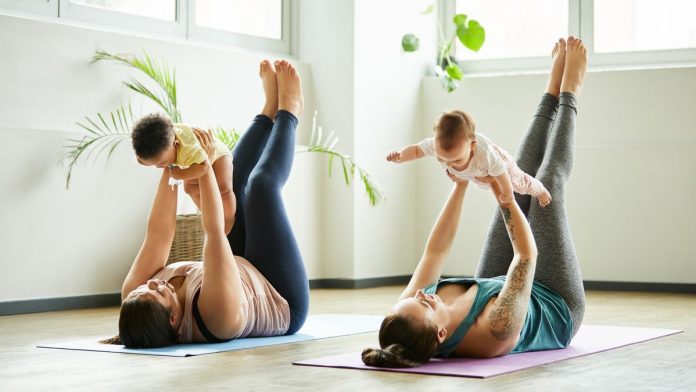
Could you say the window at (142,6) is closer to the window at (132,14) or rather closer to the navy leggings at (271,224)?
the window at (132,14)

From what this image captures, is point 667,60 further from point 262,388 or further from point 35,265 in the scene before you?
point 262,388

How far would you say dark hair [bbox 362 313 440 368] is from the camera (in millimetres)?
2586

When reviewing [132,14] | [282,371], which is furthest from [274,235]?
[132,14]

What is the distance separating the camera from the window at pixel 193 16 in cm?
503

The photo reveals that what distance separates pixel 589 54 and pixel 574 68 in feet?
9.65

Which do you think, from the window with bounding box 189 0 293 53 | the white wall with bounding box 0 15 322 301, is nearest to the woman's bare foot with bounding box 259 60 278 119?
the white wall with bounding box 0 15 322 301

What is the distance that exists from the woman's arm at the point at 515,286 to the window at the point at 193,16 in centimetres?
293

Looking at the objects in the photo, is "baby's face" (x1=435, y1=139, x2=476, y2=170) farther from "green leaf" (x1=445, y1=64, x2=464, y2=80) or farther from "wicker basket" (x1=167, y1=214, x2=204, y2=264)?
"green leaf" (x1=445, y1=64, x2=464, y2=80)

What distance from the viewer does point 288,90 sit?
3.72 metres

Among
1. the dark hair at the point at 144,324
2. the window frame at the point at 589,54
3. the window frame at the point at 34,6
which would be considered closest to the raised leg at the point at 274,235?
the dark hair at the point at 144,324

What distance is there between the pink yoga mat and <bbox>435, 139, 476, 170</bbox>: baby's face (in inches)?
21.7

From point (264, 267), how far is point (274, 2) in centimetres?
329

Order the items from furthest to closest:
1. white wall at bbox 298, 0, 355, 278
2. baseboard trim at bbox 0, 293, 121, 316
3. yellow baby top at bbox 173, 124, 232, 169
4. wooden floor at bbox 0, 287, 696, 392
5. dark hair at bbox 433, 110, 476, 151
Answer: white wall at bbox 298, 0, 355, 278
baseboard trim at bbox 0, 293, 121, 316
yellow baby top at bbox 173, 124, 232, 169
dark hair at bbox 433, 110, 476, 151
wooden floor at bbox 0, 287, 696, 392

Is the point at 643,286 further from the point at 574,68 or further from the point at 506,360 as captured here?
the point at 506,360
